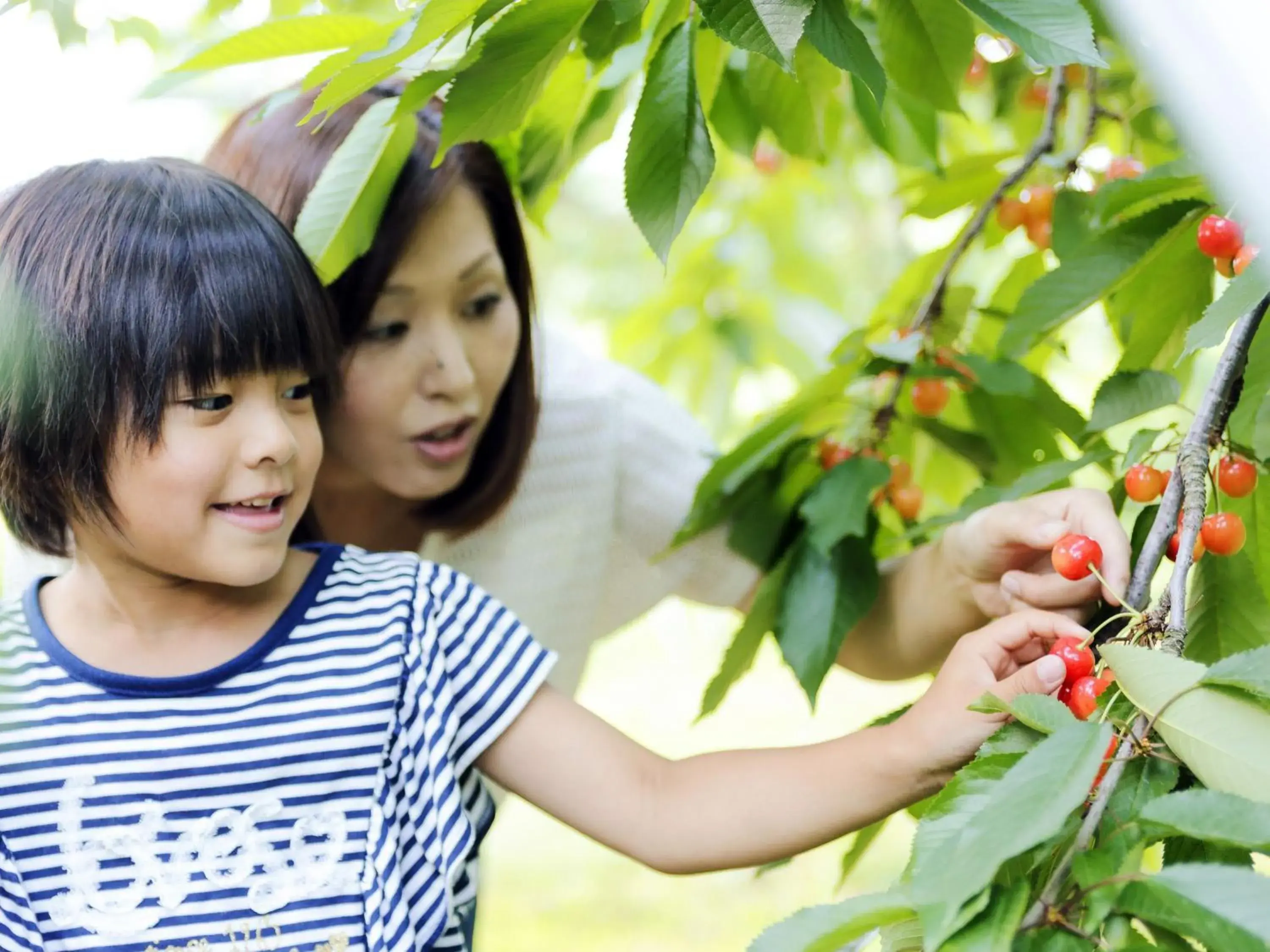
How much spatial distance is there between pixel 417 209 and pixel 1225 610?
776 mm

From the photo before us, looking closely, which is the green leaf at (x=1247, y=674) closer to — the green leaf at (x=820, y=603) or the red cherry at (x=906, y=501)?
the green leaf at (x=820, y=603)

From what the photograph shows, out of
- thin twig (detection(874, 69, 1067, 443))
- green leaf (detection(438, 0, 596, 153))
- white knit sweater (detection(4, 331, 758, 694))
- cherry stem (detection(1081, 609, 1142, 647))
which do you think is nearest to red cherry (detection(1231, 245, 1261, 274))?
cherry stem (detection(1081, 609, 1142, 647))

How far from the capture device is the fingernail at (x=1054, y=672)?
77cm

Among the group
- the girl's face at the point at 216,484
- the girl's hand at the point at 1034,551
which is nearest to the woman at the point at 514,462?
the girl's hand at the point at 1034,551

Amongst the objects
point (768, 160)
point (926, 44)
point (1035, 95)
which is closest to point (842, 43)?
point (926, 44)

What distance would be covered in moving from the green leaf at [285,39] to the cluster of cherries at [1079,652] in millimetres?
559

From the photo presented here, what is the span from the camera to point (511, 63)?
751 millimetres

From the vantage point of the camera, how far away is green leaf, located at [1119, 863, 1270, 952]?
17.8 inches

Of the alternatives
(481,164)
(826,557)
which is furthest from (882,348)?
(481,164)

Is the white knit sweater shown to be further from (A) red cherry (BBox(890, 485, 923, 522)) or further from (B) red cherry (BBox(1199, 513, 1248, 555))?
(B) red cherry (BBox(1199, 513, 1248, 555))

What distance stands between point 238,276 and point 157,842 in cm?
43

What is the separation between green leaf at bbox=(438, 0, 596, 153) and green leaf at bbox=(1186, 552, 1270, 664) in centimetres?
51

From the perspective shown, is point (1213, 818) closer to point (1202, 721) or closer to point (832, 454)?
point (1202, 721)

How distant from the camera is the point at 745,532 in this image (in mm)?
1195
